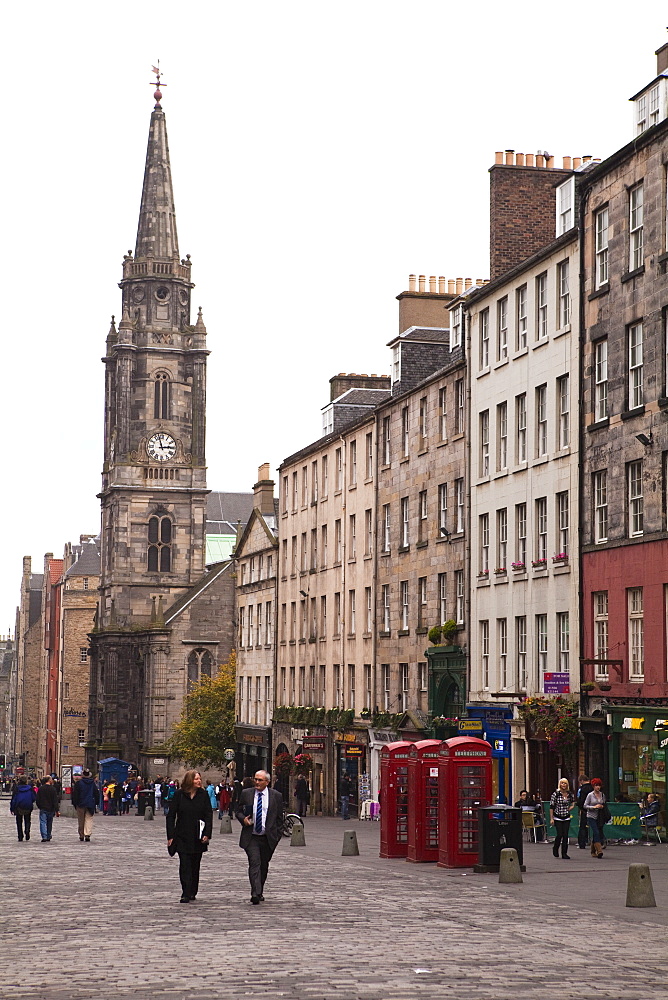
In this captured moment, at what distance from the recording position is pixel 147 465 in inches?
4318

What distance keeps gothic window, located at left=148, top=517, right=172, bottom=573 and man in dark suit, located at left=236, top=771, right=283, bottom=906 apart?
91.0 meters

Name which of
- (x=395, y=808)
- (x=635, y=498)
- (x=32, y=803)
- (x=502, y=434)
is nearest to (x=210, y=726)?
(x=502, y=434)

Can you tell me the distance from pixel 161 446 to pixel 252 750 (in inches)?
1556

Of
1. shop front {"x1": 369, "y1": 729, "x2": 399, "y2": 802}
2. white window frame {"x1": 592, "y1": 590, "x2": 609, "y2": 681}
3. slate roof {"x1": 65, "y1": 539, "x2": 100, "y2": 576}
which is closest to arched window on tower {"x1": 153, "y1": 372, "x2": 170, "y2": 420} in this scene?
slate roof {"x1": 65, "y1": 539, "x2": 100, "y2": 576}

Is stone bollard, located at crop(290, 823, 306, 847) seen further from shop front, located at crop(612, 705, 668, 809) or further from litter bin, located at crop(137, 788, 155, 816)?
litter bin, located at crop(137, 788, 155, 816)

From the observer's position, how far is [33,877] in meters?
23.5

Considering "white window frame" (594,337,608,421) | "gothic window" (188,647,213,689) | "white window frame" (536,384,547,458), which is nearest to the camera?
"white window frame" (594,337,608,421)

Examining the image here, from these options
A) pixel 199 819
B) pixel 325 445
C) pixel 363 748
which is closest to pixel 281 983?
pixel 199 819

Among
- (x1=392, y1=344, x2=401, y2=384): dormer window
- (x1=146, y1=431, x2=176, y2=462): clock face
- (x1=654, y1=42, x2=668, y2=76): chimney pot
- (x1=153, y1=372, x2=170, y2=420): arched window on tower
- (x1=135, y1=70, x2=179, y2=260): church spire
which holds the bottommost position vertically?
(x1=392, y1=344, x2=401, y2=384): dormer window

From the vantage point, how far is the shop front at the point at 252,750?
235 ft

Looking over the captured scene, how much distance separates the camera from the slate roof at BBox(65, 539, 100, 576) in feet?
456

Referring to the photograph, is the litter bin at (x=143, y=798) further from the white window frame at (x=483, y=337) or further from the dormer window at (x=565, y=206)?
the dormer window at (x=565, y=206)

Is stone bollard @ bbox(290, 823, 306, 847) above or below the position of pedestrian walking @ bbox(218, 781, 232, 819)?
above

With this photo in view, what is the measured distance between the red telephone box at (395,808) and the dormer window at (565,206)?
16.4 metres
